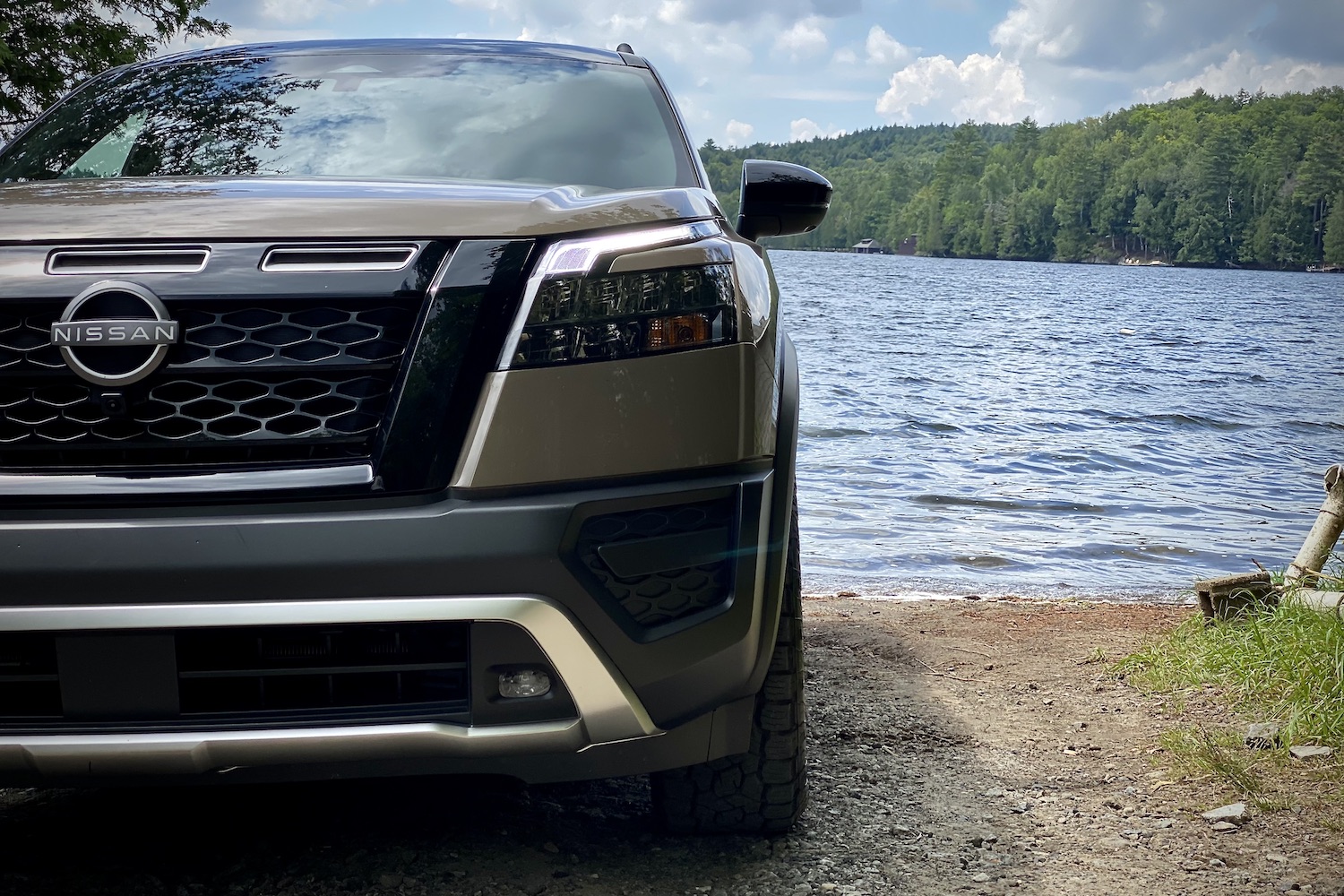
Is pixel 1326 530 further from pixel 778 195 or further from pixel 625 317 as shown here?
pixel 625 317

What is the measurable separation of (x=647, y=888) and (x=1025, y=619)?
3.21 metres

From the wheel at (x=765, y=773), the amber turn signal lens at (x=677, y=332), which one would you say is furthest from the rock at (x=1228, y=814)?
the amber turn signal lens at (x=677, y=332)

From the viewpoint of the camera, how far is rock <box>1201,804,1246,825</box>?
265 cm

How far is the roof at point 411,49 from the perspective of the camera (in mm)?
3250

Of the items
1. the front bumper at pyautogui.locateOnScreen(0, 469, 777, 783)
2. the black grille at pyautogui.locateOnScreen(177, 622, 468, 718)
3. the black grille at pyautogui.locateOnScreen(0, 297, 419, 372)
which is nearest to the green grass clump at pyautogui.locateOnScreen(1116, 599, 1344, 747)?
the front bumper at pyautogui.locateOnScreen(0, 469, 777, 783)

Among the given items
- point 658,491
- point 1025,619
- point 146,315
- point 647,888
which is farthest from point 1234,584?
point 146,315

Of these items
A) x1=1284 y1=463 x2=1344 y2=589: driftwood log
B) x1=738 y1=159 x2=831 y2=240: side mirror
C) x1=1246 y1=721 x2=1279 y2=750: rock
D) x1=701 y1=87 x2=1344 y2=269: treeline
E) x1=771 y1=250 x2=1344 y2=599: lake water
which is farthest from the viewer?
x1=701 y1=87 x2=1344 y2=269: treeline

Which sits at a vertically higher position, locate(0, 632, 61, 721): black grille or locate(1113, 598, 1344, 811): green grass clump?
locate(0, 632, 61, 721): black grille

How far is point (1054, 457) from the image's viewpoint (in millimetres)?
11125

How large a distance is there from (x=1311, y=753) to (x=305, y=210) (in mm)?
2664

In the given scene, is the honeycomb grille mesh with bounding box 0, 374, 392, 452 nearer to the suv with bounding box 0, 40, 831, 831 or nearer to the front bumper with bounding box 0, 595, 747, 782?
the suv with bounding box 0, 40, 831, 831

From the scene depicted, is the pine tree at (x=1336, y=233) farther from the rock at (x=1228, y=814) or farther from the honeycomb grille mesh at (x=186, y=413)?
the honeycomb grille mesh at (x=186, y=413)

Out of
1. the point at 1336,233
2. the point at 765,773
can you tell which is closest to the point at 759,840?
the point at 765,773

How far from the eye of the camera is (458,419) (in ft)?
5.95
